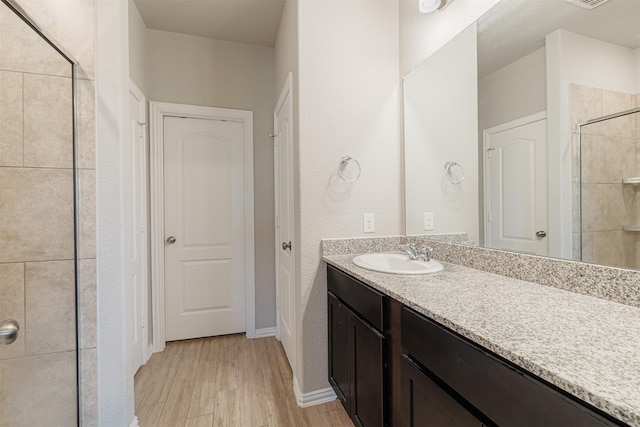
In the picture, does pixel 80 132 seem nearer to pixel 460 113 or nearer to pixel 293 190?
pixel 293 190

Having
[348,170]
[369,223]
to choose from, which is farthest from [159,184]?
[369,223]

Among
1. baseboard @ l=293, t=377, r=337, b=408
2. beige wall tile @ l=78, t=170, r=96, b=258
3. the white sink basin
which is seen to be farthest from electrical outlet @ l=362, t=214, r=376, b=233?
beige wall tile @ l=78, t=170, r=96, b=258

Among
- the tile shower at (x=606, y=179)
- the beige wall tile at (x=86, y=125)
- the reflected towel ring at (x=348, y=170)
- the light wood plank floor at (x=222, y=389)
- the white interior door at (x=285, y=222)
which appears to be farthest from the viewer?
the white interior door at (x=285, y=222)

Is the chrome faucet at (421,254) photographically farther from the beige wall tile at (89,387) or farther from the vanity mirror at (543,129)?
the beige wall tile at (89,387)

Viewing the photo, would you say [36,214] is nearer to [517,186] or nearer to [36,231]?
[36,231]

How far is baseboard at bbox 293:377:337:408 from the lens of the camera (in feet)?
5.60

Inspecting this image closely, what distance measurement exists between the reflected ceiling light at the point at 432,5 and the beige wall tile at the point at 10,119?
2.00m

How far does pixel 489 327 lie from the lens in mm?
687

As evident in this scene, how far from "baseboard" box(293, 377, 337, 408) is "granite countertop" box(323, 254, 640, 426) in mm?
1013

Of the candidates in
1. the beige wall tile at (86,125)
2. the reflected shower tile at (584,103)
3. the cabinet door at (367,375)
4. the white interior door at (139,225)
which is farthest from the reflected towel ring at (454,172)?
the white interior door at (139,225)

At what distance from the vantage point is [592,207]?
3.09 feet

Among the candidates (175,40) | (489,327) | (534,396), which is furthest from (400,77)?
(175,40)

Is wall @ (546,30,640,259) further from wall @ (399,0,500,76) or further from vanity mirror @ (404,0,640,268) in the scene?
wall @ (399,0,500,76)

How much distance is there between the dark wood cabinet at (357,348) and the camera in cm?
113
